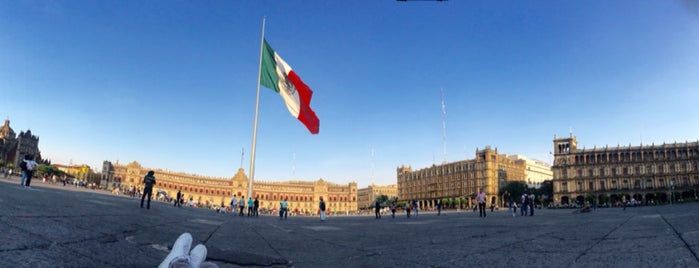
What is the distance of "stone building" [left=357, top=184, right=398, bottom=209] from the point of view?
536ft

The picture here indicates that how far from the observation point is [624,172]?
275 ft

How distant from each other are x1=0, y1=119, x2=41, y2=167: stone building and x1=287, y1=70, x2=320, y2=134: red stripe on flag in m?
90.1

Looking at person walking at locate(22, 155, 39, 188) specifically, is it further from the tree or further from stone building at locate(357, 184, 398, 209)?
stone building at locate(357, 184, 398, 209)

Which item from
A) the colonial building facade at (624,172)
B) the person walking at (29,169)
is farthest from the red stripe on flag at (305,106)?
the colonial building facade at (624,172)

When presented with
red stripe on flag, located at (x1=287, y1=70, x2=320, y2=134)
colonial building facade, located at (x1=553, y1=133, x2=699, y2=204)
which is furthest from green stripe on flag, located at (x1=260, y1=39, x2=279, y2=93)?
colonial building facade, located at (x1=553, y1=133, x2=699, y2=204)

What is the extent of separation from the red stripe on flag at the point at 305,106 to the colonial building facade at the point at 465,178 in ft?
271

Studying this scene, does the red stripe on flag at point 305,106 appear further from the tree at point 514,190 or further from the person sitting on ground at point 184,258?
the tree at point 514,190

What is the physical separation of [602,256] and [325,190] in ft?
419

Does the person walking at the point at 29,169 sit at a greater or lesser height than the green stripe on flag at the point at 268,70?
lesser

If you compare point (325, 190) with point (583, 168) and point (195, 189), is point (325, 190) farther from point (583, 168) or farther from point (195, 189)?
point (583, 168)

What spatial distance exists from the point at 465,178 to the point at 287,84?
95.8m

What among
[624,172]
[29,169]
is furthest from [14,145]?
[624,172]

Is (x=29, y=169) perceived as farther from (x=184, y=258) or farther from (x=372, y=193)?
(x=372, y=193)

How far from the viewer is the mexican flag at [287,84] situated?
15.7 metres
